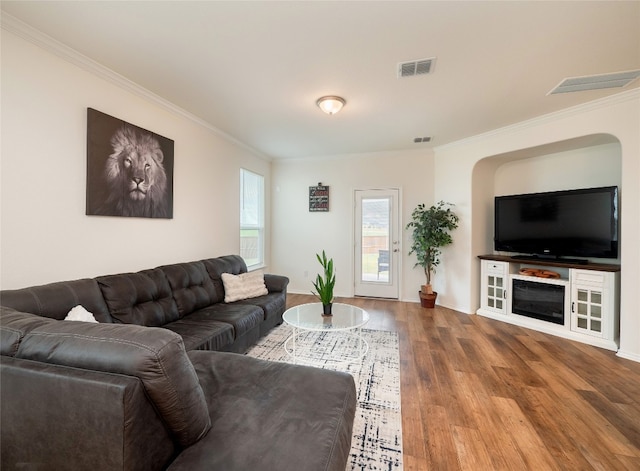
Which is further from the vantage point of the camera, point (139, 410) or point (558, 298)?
point (558, 298)

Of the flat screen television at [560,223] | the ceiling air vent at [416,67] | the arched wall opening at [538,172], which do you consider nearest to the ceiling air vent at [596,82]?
the arched wall opening at [538,172]

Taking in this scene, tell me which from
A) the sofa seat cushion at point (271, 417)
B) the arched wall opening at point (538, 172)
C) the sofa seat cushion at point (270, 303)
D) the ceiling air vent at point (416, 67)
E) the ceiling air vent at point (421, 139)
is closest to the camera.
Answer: the sofa seat cushion at point (271, 417)

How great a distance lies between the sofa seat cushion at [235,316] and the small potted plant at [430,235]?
2.72 meters

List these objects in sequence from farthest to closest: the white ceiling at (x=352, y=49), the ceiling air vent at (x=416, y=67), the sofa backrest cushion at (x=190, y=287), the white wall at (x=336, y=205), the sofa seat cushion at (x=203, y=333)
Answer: the white wall at (x=336, y=205) < the sofa backrest cushion at (x=190, y=287) < the ceiling air vent at (x=416, y=67) < the sofa seat cushion at (x=203, y=333) < the white ceiling at (x=352, y=49)

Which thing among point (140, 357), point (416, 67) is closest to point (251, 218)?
point (416, 67)

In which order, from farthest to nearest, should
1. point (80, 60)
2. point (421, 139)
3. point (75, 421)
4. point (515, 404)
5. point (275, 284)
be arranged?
→ 1. point (421, 139)
2. point (275, 284)
3. point (80, 60)
4. point (515, 404)
5. point (75, 421)

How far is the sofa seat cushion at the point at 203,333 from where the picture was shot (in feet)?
6.75

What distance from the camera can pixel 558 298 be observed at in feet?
10.8

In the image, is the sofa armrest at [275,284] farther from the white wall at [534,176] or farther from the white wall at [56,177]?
the white wall at [534,176]

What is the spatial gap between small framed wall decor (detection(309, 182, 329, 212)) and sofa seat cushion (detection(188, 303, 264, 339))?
2660 millimetres

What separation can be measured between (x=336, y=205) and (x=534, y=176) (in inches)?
119

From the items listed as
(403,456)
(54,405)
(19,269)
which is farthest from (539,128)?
(19,269)

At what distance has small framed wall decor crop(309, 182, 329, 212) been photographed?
512 cm

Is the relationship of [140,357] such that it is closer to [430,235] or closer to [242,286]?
[242,286]
